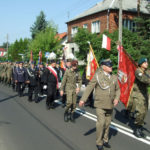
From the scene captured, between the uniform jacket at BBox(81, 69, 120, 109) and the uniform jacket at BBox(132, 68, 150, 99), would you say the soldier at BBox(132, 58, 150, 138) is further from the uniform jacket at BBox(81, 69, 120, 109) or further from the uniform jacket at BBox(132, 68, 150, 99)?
the uniform jacket at BBox(81, 69, 120, 109)

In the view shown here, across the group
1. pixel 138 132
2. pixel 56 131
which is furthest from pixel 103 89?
pixel 56 131

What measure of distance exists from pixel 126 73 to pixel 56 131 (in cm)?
238

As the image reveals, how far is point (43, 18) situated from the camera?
189 feet

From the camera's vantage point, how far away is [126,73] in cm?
686

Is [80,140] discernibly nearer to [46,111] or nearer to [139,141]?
[139,141]

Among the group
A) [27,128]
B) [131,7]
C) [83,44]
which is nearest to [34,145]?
[27,128]

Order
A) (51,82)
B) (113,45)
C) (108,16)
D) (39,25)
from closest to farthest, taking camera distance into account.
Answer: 1. (51,82)
2. (113,45)
3. (108,16)
4. (39,25)

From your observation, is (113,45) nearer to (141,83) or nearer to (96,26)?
(96,26)

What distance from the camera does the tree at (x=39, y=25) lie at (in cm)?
5700

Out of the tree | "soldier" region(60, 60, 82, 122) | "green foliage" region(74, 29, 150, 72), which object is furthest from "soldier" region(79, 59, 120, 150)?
the tree

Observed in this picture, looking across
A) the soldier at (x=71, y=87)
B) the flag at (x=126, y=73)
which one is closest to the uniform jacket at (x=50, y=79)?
the soldier at (x=71, y=87)

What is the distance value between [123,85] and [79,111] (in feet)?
9.23

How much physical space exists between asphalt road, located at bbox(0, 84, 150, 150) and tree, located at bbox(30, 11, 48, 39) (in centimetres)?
4950

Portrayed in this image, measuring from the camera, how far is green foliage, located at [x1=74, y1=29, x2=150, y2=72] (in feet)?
72.5
